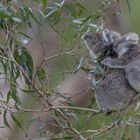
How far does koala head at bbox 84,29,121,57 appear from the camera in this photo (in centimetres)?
233

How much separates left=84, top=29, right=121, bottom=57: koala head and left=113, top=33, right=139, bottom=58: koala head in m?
0.02

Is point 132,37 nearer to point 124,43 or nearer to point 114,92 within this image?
point 124,43

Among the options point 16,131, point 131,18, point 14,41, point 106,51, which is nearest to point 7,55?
point 14,41

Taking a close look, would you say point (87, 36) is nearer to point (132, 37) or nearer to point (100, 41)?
point (100, 41)

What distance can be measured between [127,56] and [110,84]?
0.13m

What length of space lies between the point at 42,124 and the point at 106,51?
403 millimetres

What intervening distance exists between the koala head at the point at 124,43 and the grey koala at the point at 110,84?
0.02 m

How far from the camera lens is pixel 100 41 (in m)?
2.37

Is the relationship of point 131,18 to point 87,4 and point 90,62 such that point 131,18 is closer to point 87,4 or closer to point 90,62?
point 87,4

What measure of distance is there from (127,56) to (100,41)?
13 cm

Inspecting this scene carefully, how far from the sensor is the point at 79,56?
2219 millimetres

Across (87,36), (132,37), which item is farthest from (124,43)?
(87,36)

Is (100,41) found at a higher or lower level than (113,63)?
higher

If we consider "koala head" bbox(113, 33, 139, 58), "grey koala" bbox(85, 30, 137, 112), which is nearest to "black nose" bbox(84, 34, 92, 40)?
"grey koala" bbox(85, 30, 137, 112)
